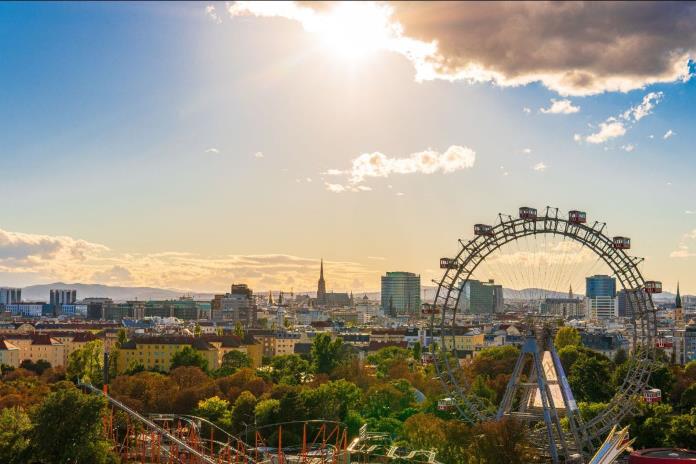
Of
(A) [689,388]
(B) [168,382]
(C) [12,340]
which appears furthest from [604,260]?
(C) [12,340]

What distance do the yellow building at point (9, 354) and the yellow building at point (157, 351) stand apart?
69.5 ft

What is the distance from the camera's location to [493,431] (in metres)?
51.3

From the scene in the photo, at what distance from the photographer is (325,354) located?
374 feet

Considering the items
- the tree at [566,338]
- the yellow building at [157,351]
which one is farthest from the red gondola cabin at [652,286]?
the yellow building at [157,351]

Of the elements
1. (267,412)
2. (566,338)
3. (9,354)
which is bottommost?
(267,412)

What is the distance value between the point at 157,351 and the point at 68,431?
282 feet

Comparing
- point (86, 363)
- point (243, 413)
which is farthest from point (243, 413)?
point (86, 363)

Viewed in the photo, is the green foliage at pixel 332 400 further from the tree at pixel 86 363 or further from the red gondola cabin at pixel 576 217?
the tree at pixel 86 363

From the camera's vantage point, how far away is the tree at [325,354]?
369ft

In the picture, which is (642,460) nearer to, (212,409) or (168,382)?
(212,409)

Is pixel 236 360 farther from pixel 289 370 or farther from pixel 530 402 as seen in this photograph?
pixel 530 402

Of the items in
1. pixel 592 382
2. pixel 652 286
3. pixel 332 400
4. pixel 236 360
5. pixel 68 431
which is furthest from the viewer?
pixel 236 360

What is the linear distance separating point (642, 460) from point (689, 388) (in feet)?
95.2

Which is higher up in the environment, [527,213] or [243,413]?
[527,213]
